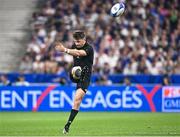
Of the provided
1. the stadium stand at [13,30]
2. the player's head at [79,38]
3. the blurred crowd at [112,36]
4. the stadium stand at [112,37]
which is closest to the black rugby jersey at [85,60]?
the player's head at [79,38]

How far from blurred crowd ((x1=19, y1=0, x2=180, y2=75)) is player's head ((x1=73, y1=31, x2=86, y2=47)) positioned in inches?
463

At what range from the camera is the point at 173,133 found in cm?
1508

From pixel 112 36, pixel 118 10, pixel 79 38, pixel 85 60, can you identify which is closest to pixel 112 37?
pixel 112 36

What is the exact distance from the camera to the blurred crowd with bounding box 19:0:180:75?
27.8 meters

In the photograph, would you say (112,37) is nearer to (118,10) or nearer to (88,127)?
(88,127)

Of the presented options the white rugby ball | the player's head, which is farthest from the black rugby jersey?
the white rugby ball

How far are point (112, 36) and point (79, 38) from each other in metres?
13.4

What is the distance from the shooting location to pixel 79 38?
1565 centimetres

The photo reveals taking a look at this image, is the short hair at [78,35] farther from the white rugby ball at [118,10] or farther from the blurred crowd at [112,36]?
the blurred crowd at [112,36]

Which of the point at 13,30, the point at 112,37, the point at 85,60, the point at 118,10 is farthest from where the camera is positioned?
the point at 13,30

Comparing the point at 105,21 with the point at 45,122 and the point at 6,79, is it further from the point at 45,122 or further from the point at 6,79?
the point at 45,122

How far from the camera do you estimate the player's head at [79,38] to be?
1557 centimetres

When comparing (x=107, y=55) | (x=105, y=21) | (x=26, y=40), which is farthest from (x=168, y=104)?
(x=26, y=40)

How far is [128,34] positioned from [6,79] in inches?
226
